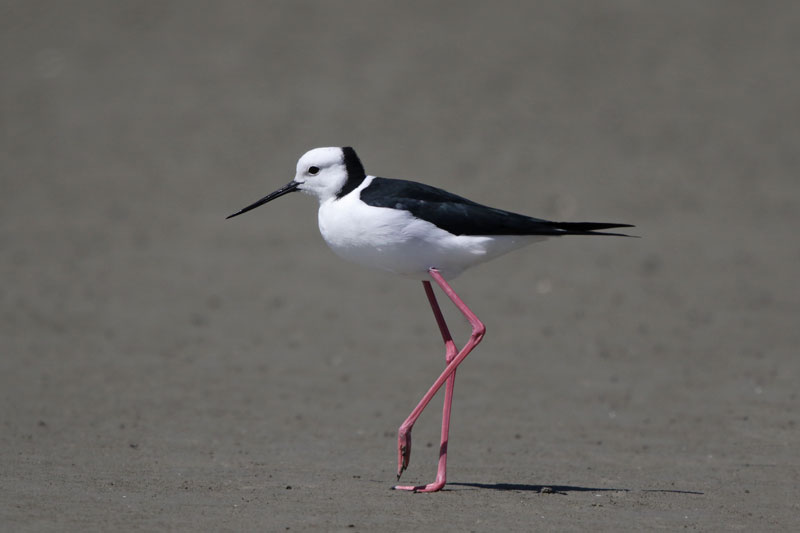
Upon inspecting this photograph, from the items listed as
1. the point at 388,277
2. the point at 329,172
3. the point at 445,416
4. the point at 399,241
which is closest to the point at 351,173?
the point at 329,172

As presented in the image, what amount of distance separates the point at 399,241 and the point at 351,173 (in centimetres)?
57

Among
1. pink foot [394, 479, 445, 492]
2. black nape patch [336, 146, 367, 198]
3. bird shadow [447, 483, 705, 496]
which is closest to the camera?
pink foot [394, 479, 445, 492]

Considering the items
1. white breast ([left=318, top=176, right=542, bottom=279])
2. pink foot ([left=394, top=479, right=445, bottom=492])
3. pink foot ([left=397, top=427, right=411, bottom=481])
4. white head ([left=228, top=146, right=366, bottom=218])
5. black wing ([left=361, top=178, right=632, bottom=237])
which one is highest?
white head ([left=228, top=146, right=366, bottom=218])

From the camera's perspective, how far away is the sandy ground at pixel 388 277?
618cm

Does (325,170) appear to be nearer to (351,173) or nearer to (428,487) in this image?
(351,173)

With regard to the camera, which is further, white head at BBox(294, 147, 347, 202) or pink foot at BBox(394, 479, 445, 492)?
white head at BBox(294, 147, 347, 202)

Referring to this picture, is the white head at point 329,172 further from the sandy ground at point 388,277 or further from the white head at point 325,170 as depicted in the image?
the sandy ground at point 388,277

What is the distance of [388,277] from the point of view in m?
12.8

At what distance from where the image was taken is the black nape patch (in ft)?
20.1

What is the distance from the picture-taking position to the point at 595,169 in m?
15.5

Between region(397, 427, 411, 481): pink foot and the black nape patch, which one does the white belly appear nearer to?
the black nape patch

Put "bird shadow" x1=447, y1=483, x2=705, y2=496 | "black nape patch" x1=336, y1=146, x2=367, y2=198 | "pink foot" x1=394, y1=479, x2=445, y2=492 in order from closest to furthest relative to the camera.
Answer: "pink foot" x1=394, y1=479, x2=445, y2=492, "bird shadow" x1=447, y1=483, x2=705, y2=496, "black nape patch" x1=336, y1=146, x2=367, y2=198

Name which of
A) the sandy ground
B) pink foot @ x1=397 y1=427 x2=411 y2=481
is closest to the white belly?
pink foot @ x1=397 y1=427 x2=411 y2=481

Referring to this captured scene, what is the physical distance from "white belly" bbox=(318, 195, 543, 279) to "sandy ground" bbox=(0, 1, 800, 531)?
1225 mm
